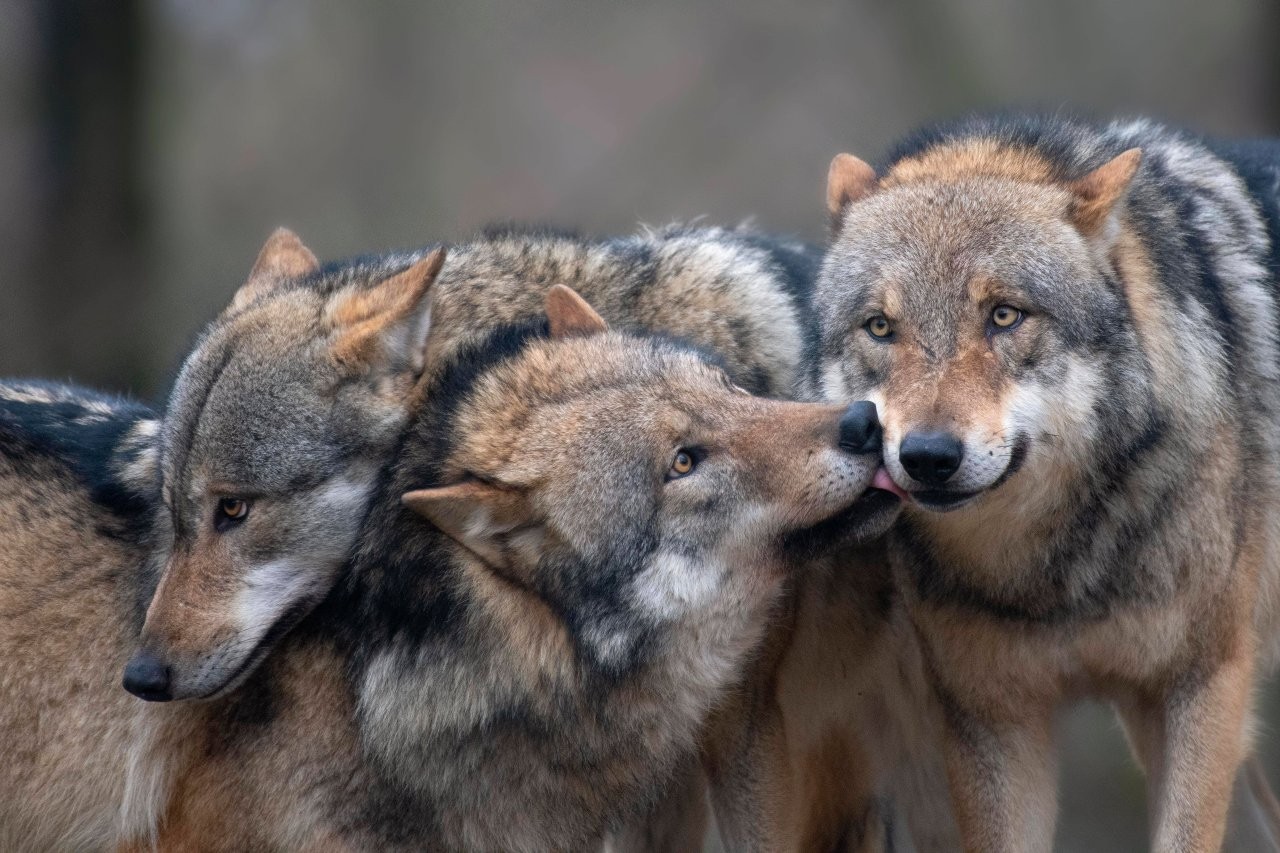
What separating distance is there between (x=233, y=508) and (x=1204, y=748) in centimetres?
308

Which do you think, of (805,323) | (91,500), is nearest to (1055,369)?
(805,323)

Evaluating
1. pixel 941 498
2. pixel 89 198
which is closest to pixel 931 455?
pixel 941 498

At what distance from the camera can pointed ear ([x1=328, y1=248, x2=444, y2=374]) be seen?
180 inches

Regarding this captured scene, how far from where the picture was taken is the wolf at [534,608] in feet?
13.9

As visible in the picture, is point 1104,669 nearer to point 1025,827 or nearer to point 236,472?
point 1025,827

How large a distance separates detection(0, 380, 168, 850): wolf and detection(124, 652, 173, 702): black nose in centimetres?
45

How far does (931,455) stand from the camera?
12.7ft

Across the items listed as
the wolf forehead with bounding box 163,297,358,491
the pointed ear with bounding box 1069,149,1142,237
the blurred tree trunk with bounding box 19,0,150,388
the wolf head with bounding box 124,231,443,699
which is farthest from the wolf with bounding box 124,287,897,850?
the blurred tree trunk with bounding box 19,0,150,388

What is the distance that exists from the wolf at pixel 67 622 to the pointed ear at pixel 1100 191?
306 cm

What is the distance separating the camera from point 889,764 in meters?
5.75

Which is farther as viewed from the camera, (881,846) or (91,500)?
(881,846)

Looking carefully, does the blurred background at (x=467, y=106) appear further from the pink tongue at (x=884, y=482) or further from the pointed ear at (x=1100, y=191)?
the pink tongue at (x=884, y=482)

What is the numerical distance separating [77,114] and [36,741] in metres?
7.55

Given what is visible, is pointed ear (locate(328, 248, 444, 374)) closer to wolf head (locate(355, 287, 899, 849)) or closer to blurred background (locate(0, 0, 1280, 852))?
wolf head (locate(355, 287, 899, 849))
